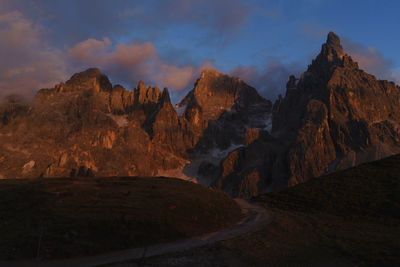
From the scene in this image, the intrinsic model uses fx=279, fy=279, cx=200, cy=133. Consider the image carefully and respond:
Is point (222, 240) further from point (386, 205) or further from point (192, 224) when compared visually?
point (386, 205)

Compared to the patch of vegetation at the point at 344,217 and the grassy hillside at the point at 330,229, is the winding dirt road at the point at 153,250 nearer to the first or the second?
the grassy hillside at the point at 330,229

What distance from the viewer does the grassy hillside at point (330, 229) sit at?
20109 millimetres

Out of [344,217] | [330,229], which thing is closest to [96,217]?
[330,229]

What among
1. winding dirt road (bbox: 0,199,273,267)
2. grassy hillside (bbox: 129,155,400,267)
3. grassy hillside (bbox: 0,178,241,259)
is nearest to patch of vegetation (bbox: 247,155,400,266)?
grassy hillside (bbox: 129,155,400,267)

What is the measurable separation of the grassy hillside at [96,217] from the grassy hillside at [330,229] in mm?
5550

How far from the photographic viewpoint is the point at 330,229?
2950cm

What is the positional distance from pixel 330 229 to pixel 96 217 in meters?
23.7

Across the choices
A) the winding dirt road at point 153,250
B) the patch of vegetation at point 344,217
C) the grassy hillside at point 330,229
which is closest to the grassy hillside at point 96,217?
the winding dirt road at point 153,250

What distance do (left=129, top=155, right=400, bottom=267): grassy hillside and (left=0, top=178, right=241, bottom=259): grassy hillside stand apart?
555cm

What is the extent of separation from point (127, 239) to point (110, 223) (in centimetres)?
239

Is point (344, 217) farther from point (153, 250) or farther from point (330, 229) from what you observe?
point (153, 250)

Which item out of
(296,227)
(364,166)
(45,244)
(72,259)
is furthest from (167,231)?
(364,166)

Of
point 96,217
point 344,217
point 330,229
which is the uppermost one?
point 344,217

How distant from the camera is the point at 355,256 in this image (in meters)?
21.1
